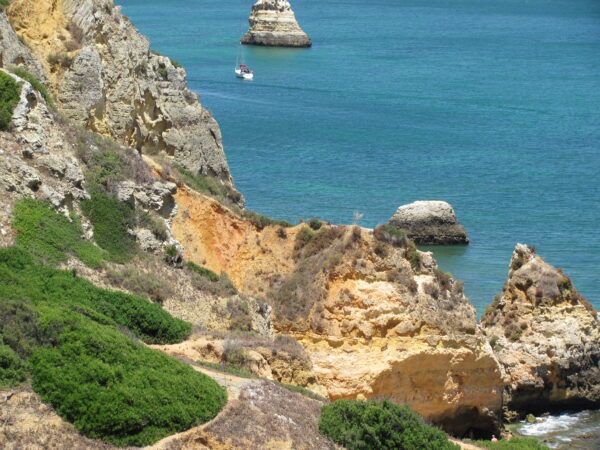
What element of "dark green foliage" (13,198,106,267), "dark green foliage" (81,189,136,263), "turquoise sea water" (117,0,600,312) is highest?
"turquoise sea water" (117,0,600,312)

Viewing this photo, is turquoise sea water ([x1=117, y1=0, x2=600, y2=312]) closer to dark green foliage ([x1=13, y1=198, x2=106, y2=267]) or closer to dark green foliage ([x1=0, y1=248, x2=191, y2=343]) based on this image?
dark green foliage ([x1=13, y1=198, x2=106, y2=267])

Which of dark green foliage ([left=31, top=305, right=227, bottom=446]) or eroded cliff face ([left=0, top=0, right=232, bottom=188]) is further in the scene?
eroded cliff face ([left=0, top=0, right=232, bottom=188])

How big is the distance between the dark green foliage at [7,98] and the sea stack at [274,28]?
117932mm

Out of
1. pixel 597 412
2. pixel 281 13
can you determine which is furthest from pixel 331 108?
pixel 597 412

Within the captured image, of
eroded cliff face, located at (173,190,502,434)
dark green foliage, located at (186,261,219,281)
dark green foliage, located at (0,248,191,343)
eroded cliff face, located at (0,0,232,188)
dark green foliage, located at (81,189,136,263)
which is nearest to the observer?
dark green foliage, located at (0,248,191,343)

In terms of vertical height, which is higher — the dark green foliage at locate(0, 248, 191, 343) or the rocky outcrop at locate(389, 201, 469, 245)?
the rocky outcrop at locate(389, 201, 469, 245)

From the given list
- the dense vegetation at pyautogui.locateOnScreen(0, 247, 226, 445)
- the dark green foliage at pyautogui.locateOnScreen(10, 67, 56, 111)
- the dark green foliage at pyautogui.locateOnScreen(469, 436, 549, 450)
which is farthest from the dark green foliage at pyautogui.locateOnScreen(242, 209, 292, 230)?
the dense vegetation at pyautogui.locateOnScreen(0, 247, 226, 445)

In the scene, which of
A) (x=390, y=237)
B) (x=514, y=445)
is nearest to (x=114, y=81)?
(x=390, y=237)

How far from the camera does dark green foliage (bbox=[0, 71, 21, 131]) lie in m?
32.1

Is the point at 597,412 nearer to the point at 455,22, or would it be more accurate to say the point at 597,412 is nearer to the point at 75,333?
the point at 75,333

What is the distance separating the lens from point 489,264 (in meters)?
61.6

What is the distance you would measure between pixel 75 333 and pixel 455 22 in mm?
158670

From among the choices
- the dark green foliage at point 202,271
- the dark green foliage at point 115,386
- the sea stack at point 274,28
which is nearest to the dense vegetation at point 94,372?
the dark green foliage at point 115,386

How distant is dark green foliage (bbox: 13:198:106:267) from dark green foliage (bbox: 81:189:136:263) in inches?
40.6
